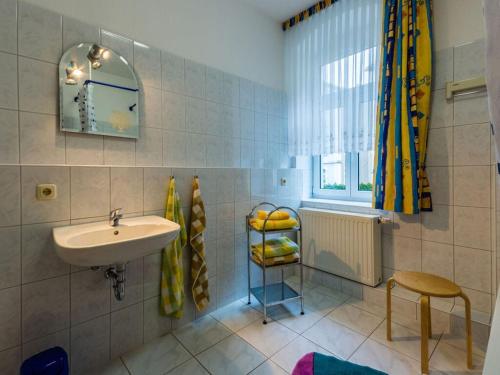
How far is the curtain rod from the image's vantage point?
2232 millimetres

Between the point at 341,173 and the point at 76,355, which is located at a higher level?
the point at 341,173

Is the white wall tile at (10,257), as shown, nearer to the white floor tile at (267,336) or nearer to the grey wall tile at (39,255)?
the grey wall tile at (39,255)

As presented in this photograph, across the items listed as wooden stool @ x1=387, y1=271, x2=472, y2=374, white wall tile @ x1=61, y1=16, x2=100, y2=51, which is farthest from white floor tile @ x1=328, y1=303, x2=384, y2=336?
white wall tile @ x1=61, y1=16, x2=100, y2=51

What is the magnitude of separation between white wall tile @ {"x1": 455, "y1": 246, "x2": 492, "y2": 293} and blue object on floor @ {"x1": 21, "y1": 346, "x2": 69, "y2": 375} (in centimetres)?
237

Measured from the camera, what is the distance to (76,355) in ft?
4.54

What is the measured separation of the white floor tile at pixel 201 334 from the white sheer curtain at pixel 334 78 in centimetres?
167

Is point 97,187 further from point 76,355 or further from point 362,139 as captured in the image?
point 362,139

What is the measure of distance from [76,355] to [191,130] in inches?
59.7

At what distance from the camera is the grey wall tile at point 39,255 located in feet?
4.06

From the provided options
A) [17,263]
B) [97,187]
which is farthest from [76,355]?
[97,187]

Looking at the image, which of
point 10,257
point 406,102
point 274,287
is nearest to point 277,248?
point 274,287

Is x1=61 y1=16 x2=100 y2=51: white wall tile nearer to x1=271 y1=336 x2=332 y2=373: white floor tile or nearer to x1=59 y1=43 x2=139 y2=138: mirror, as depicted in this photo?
x1=59 y1=43 x2=139 y2=138: mirror

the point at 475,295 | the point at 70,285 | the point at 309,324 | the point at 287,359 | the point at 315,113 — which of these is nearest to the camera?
the point at 70,285

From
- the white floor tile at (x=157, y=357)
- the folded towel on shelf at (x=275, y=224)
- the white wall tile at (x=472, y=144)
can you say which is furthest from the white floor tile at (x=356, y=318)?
the white wall tile at (x=472, y=144)
